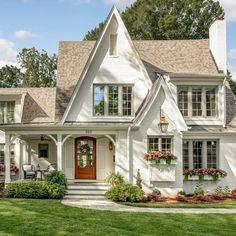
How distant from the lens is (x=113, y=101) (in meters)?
21.6

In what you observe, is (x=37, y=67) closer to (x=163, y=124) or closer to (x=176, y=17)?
(x=176, y=17)

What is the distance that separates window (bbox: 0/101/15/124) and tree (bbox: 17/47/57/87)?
26.4 m

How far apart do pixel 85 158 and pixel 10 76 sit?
46.1m

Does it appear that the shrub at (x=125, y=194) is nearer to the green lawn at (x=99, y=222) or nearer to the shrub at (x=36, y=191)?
the shrub at (x=36, y=191)

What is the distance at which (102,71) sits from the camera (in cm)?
2159

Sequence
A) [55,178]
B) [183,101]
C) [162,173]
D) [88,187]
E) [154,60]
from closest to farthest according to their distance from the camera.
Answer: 1. [55,178]
2. [162,173]
3. [88,187]
4. [183,101]
5. [154,60]

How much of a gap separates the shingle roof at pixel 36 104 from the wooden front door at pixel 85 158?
2208mm

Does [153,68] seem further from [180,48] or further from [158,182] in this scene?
[158,182]

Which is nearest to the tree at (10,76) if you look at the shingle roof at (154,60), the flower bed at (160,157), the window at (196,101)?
the shingle roof at (154,60)

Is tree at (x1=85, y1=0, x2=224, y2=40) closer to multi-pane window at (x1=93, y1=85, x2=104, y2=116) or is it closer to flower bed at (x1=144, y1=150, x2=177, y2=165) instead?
multi-pane window at (x1=93, y1=85, x2=104, y2=116)

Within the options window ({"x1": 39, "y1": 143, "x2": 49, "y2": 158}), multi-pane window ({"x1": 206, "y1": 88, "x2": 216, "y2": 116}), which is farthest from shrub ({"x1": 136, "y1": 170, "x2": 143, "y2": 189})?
window ({"x1": 39, "y1": 143, "x2": 49, "y2": 158})

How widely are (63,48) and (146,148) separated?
8617 millimetres

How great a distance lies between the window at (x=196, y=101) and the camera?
21703mm

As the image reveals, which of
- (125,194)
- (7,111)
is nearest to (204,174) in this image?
(125,194)
